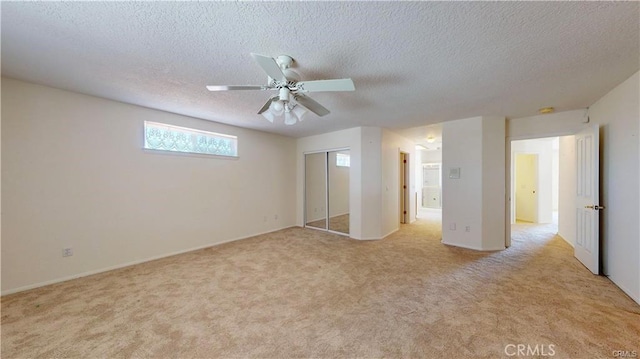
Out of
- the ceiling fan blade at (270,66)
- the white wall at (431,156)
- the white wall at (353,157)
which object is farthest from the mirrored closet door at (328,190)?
the white wall at (431,156)

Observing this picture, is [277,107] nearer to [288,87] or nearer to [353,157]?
[288,87]

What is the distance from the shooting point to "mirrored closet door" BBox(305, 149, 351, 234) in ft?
17.7

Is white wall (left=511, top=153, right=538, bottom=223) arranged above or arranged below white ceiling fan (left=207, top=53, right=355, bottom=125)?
below

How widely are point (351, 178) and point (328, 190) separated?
802mm

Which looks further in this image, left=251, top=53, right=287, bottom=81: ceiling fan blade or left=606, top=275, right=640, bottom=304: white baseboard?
left=606, top=275, right=640, bottom=304: white baseboard

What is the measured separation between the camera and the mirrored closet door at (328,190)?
5387 millimetres

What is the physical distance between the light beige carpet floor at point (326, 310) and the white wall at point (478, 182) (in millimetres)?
583

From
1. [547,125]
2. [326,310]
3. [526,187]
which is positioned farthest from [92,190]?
[526,187]

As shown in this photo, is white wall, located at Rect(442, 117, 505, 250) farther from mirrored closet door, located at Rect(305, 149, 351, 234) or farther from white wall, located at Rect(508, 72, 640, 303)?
mirrored closet door, located at Rect(305, 149, 351, 234)

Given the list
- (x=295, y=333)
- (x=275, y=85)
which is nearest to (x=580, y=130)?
(x=275, y=85)

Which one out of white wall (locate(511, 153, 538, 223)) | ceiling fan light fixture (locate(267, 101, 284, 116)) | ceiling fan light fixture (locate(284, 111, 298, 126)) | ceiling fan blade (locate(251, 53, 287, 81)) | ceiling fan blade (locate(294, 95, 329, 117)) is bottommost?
white wall (locate(511, 153, 538, 223))

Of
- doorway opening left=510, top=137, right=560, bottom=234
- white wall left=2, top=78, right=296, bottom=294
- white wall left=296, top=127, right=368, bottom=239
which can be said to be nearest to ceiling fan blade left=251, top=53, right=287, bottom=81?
white wall left=2, top=78, right=296, bottom=294

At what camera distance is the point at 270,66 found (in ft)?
5.58

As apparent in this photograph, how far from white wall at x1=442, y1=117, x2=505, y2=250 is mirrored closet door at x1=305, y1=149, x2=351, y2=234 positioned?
2.14 meters
